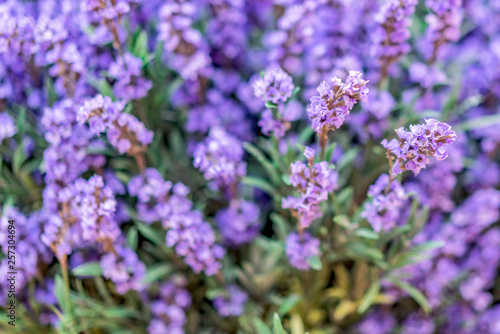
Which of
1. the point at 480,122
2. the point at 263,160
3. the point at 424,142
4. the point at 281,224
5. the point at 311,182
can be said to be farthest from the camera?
the point at 480,122

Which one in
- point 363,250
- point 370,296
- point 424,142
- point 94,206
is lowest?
point 370,296

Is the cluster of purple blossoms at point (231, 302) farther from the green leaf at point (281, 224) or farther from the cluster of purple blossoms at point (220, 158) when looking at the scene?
the cluster of purple blossoms at point (220, 158)

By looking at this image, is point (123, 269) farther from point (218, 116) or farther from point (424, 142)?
point (424, 142)

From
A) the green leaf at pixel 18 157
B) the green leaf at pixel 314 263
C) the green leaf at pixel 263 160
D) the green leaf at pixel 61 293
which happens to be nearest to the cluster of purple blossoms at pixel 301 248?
the green leaf at pixel 314 263

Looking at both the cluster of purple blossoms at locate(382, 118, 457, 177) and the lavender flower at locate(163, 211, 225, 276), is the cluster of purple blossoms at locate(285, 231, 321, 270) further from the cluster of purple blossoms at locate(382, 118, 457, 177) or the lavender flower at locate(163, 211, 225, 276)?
the cluster of purple blossoms at locate(382, 118, 457, 177)

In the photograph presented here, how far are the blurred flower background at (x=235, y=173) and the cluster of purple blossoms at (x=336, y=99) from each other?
0.28 feet

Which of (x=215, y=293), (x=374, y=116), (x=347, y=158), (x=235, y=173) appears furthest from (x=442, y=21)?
(x=215, y=293)

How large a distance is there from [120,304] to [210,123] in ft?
1.90

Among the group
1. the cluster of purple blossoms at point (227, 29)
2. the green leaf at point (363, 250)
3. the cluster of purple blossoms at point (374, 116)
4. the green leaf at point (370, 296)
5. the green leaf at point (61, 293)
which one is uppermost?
the cluster of purple blossoms at point (227, 29)

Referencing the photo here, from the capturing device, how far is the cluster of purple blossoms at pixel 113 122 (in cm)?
94

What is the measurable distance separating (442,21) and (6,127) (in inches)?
42.5

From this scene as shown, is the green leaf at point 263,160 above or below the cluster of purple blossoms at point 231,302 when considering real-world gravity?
above

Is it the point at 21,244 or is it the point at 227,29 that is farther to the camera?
the point at 227,29

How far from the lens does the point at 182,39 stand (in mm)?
1188
